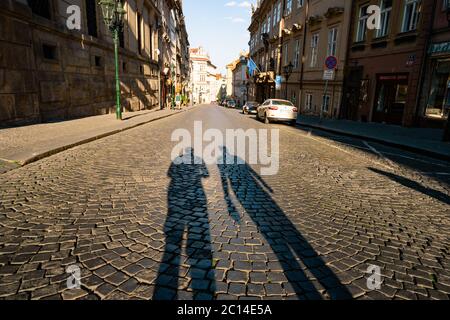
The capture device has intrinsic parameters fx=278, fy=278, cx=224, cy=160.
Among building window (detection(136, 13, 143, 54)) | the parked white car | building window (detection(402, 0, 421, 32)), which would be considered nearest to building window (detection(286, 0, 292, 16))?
building window (detection(136, 13, 143, 54))

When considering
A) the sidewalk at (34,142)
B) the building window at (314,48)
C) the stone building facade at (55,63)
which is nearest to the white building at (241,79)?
the building window at (314,48)

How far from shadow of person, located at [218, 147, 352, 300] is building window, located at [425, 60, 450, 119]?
1284 centimetres

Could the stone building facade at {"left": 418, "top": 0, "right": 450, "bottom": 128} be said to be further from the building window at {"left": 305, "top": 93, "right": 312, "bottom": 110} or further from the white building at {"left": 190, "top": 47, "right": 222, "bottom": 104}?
the white building at {"left": 190, "top": 47, "right": 222, "bottom": 104}

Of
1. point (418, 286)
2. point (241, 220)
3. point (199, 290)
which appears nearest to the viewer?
point (199, 290)

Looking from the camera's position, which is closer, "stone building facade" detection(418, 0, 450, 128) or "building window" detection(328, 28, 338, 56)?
"stone building facade" detection(418, 0, 450, 128)

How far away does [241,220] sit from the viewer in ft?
11.6

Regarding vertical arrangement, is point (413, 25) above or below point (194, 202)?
above

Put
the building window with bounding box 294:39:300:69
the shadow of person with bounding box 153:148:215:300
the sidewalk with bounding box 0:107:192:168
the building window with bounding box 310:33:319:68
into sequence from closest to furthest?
the shadow of person with bounding box 153:148:215:300 < the sidewalk with bounding box 0:107:192:168 < the building window with bounding box 310:33:319:68 < the building window with bounding box 294:39:300:69

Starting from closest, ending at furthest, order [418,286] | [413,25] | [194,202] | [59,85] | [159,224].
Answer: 1. [418,286]
2. [159,224]
3. [194,202]
4. [59,85]
5. [413,25]

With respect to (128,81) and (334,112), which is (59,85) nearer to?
(128,81)

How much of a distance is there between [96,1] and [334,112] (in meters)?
17.7

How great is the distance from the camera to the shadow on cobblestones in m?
4.78

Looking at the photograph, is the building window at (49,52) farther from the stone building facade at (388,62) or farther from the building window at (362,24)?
the building window at (362,24)
